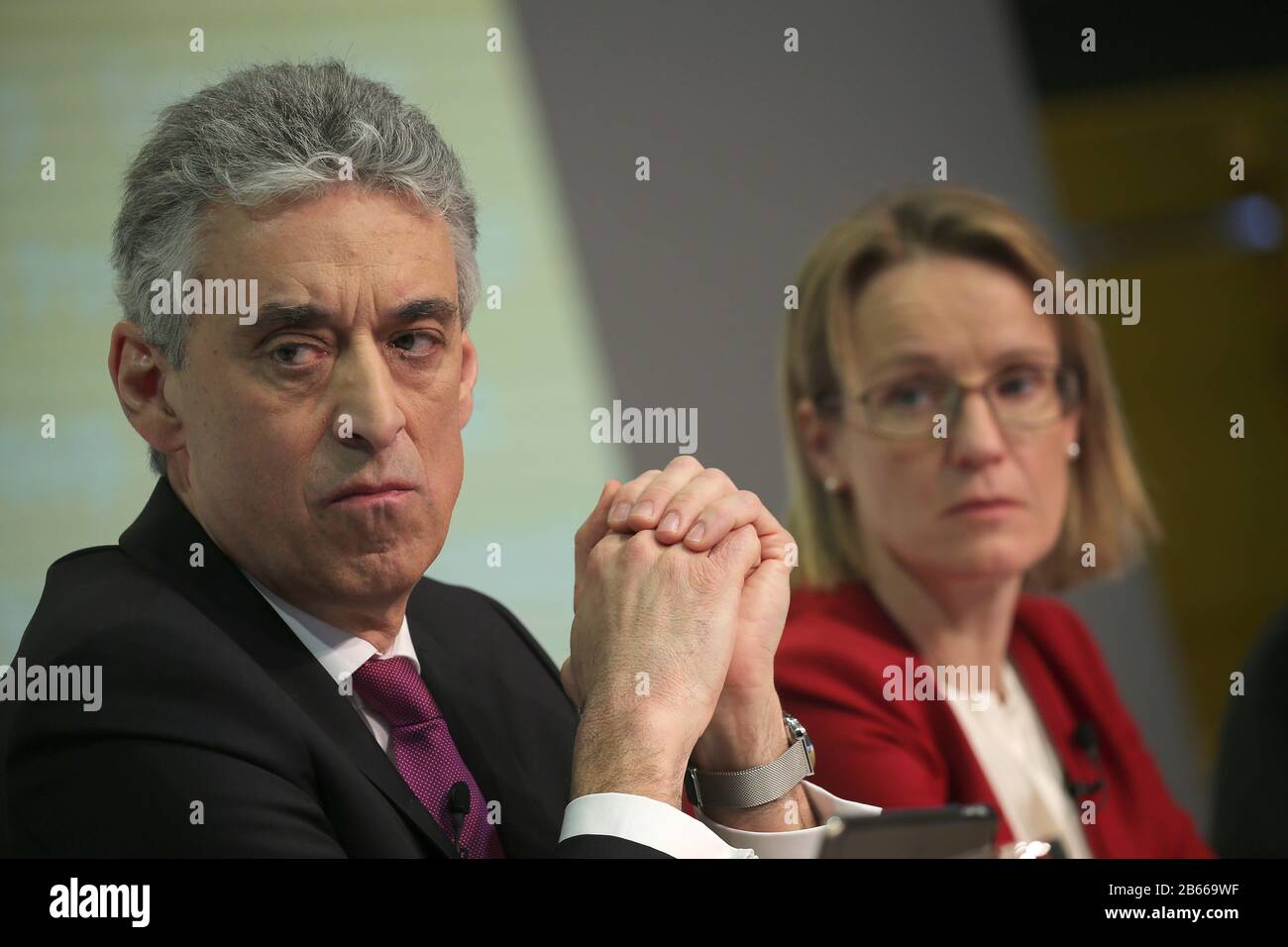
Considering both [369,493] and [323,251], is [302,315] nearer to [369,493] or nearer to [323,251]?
[323,251]

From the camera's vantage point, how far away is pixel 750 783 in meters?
2.10

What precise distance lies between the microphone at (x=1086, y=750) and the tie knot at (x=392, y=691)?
1217 millimetres

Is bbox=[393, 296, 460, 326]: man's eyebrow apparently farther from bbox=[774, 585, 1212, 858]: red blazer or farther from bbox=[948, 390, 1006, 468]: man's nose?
bbox=[948, 390, 1006, 468]: man's nose

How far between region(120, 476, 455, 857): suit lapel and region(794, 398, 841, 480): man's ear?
3.26 ft

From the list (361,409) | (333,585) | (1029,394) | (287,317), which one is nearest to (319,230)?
(287,317)

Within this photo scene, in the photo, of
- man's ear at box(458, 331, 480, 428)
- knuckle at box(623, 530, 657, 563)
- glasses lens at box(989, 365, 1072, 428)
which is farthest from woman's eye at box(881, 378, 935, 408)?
man's ear at box(458, 331, 480, 428)

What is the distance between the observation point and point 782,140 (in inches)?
101

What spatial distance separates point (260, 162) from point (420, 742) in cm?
88

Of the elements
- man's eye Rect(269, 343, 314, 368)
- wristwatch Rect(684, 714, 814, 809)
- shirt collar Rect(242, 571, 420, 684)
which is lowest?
wristwatch Rect(684, 714, 814, 809)

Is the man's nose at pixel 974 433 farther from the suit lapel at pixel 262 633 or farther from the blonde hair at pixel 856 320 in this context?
the suit lapel at pixel 262 633

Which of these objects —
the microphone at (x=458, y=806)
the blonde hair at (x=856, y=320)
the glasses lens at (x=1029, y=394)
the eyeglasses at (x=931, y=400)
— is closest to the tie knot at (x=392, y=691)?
the microphone at (x=458, y=806)

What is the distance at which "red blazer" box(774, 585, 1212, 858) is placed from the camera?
2.36 m

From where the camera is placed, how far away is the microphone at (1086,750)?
8.23 ft
